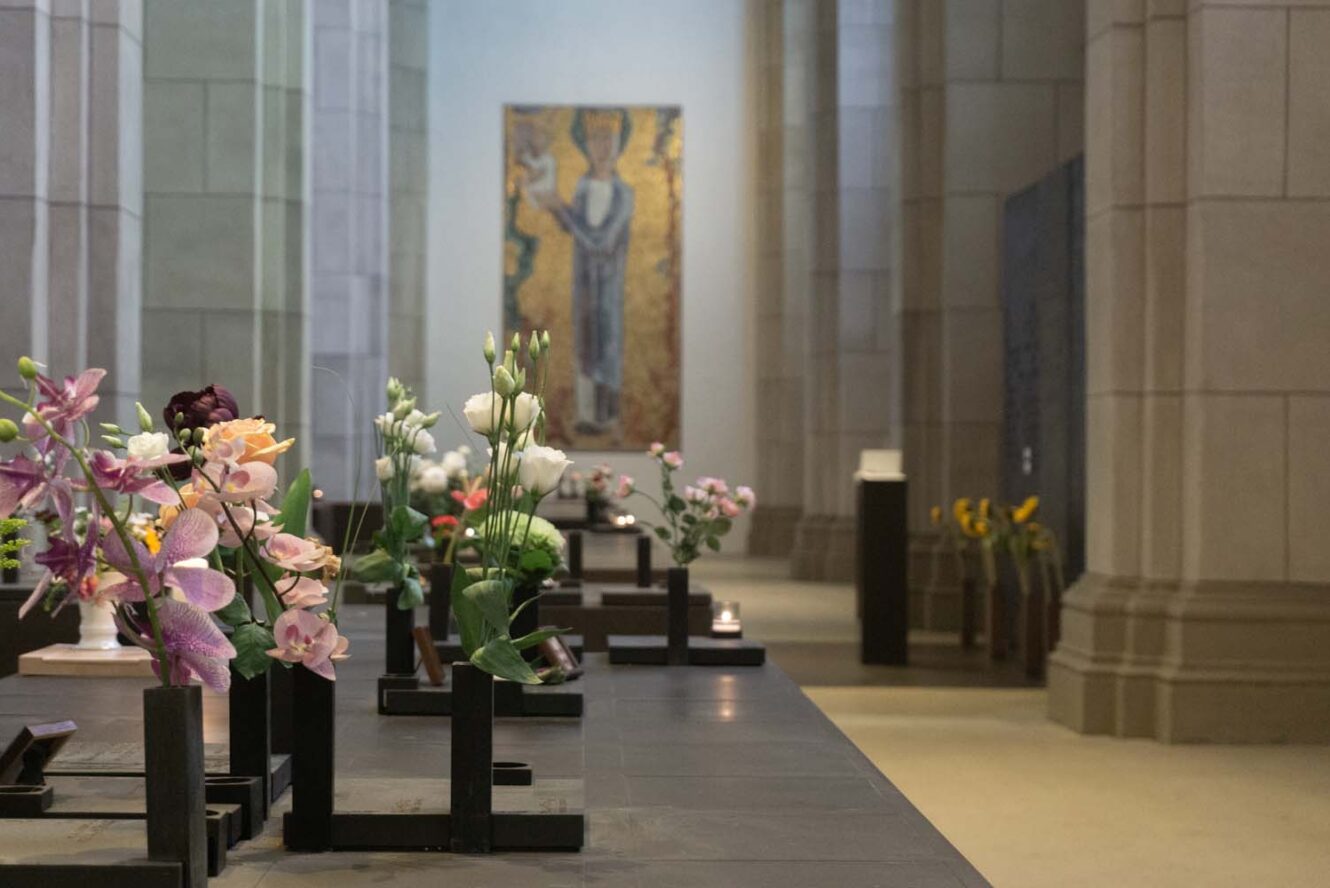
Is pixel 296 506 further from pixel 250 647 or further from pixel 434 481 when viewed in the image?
pixel 434 481

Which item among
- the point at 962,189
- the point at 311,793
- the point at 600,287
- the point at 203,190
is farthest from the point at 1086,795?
the point at 600,287

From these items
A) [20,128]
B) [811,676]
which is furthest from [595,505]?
[20,128]

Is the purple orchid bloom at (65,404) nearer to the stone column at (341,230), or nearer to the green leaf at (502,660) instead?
the green leaf at (502,660)

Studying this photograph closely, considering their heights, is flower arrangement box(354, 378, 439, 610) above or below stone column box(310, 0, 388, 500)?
below

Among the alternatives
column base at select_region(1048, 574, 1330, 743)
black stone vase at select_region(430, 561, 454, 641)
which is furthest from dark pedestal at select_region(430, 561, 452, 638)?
column base at select_region(1048, 574, 1330, 743)

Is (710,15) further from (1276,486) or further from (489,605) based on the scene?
(489,605)

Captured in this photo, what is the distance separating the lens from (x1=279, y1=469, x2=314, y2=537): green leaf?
2.93 meters

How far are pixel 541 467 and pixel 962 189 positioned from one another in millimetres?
13360

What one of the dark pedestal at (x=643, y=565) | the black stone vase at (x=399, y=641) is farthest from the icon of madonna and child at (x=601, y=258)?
the black stone vase at (x=399, y=641)

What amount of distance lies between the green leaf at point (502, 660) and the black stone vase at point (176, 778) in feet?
1.88

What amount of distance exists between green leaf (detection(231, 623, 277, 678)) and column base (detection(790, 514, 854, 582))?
1981cm

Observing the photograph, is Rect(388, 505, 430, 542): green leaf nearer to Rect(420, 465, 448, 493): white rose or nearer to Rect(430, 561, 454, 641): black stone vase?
Rect(430, 561, 454, 641): black stone vase

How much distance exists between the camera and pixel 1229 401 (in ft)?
30.6

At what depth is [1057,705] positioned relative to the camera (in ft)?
33.2
